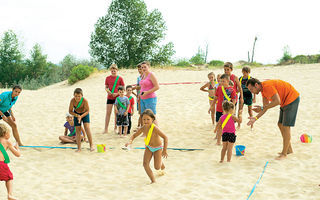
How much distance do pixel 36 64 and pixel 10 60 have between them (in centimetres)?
359

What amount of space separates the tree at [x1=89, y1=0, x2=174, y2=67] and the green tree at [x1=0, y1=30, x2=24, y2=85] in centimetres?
Answer: 1538

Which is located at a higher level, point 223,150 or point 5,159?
point 5,159

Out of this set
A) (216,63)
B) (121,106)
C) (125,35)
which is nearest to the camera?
(121,106)

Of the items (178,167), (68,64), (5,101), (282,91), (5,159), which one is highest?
(68,64)

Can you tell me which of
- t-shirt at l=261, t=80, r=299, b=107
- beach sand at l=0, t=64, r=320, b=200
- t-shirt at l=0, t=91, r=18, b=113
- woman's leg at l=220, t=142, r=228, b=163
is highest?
t-shirt at l=261, t=80, r=299, b=107

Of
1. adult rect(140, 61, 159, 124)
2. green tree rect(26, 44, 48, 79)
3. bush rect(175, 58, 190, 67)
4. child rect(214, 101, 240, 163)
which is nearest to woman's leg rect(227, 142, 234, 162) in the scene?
child rect(214, 101, 240, 163)

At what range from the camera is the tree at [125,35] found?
35.1 m

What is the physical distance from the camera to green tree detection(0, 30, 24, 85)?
1752 inches

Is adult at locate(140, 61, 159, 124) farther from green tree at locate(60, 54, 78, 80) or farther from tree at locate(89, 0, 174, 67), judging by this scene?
green tree at locate(60, 54, 78, 80)

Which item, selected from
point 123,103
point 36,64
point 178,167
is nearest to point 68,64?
point 36,64

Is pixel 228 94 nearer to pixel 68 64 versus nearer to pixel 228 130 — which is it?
pixel 228 130

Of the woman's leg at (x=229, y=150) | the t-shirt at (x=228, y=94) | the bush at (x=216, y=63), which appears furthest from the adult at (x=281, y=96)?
the bush at (x=216, y=63)

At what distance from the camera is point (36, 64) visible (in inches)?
1785

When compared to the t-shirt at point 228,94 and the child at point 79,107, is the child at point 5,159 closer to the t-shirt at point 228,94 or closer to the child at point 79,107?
the child at point 79,107
